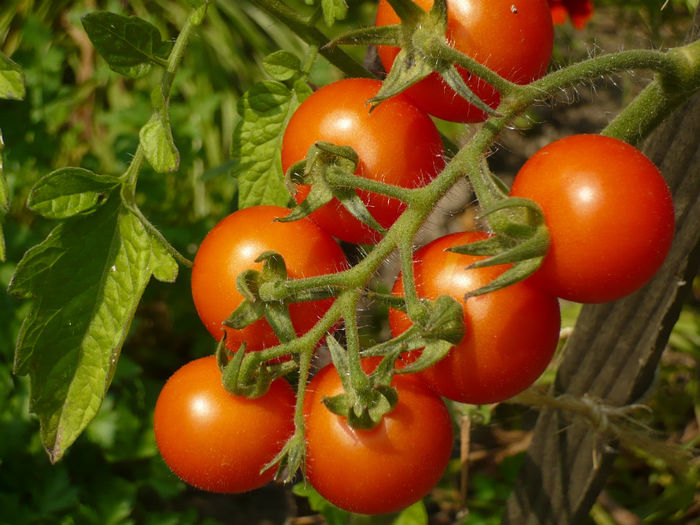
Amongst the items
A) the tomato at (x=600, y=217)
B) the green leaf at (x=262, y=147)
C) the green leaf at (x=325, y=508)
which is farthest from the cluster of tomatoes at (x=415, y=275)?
the green leaf at (x=325, y=508)

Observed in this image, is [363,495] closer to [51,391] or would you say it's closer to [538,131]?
[51,391]

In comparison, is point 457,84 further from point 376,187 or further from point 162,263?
point 162,263

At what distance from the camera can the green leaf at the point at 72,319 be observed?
71 cm

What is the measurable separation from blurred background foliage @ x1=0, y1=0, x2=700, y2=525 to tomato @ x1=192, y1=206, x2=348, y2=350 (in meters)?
0.13

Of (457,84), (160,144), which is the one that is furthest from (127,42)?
(457,84)

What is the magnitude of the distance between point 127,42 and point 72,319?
277 mm

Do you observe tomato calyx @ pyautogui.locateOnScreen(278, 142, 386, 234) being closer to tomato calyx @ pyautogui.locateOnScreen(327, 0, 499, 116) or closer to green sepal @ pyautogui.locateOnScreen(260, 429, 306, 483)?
tomato calyx @ pyautogui.locateOnScreen(327, 0, 499, 116)

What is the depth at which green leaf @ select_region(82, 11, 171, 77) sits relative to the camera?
691 millimetres

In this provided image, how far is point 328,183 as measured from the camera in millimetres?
604

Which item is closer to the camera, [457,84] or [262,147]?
[457,84]

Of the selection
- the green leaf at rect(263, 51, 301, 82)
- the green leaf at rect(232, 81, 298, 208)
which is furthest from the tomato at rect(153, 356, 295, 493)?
the green leaf at rect(263, 51, 301, 82)

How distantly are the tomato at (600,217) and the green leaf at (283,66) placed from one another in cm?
33

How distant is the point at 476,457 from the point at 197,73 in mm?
1493

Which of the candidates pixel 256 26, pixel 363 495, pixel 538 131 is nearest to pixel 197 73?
pixel 256 26
